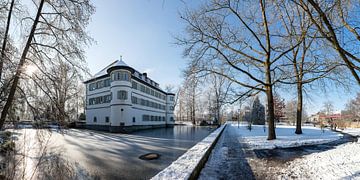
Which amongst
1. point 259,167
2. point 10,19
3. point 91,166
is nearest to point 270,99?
point 259,167

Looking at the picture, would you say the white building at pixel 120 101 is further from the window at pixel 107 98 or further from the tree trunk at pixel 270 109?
the tree trunk at pixel 270 109

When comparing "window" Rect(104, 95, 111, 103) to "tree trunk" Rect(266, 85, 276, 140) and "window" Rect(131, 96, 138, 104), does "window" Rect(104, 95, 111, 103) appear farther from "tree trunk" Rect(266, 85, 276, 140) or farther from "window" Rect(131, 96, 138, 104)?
"tree trunk" Rect(266, 85, 276, 140)

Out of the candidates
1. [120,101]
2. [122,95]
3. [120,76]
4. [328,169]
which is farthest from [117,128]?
[328,169]

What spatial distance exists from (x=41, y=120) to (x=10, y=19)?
3.77 m

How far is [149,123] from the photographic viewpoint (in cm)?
3938

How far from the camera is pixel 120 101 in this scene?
97.0 ft

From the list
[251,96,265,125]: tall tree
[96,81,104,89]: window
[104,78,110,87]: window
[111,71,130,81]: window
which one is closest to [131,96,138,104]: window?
[111,71,130,81]: window

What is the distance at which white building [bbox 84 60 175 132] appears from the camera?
29.5 meters

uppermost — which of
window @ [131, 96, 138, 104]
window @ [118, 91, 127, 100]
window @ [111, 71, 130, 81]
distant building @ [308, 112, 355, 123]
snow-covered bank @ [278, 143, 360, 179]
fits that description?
window @ [111, 71, 130, 81]

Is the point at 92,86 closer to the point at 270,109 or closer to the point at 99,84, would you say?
the point at 99,84

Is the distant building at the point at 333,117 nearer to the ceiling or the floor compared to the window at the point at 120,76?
nearer to the floor

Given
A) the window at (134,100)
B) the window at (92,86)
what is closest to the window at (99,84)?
the window at (92,86)

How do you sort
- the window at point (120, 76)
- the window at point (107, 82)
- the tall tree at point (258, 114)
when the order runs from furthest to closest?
the tall tree at point (258, 114) → the window at point (107, 82) → the window at point (120, 76)

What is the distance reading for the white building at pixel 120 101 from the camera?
2953 cm
